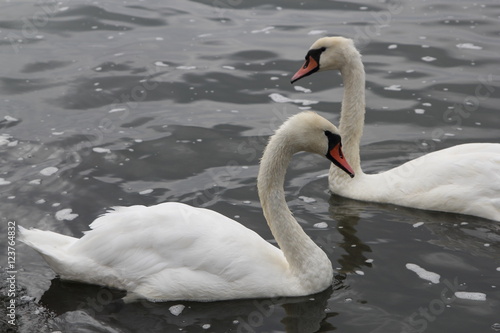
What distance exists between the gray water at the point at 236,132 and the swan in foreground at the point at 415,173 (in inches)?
6.9

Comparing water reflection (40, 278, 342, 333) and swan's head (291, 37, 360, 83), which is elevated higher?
swan's head (291, 37, 360, 83)

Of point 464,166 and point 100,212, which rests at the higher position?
point 464,166

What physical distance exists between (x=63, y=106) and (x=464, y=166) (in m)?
6.54

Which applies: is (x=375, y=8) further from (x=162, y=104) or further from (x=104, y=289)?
(x=104, y=289)

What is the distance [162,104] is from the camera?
13.5 m

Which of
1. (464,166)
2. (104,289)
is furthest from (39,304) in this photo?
(464,166)

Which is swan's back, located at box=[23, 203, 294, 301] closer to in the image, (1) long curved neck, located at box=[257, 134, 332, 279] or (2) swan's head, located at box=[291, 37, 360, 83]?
(1) long curved neck, located at box=[257, 134, 332, 279]

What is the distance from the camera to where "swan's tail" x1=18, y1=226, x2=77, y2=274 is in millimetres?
8062

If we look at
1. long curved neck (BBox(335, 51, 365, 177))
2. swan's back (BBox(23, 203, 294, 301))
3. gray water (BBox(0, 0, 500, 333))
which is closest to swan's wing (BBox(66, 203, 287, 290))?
swan's back (BBox(23, 203, 294, 301))

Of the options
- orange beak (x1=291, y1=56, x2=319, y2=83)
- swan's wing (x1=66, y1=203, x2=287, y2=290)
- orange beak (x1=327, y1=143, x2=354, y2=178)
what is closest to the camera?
swan's wing (x1=66, y1=203, x2=287, y2=290)

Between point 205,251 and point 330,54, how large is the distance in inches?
151

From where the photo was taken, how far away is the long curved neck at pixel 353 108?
Result: 10.6 meters

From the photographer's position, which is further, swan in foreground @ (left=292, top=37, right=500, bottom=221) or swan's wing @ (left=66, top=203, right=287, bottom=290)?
swan in foreground @ (left=292, top=37, right=500, bottom=221)

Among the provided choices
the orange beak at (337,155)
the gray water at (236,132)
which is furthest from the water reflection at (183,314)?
the orange beak at (337,155)
